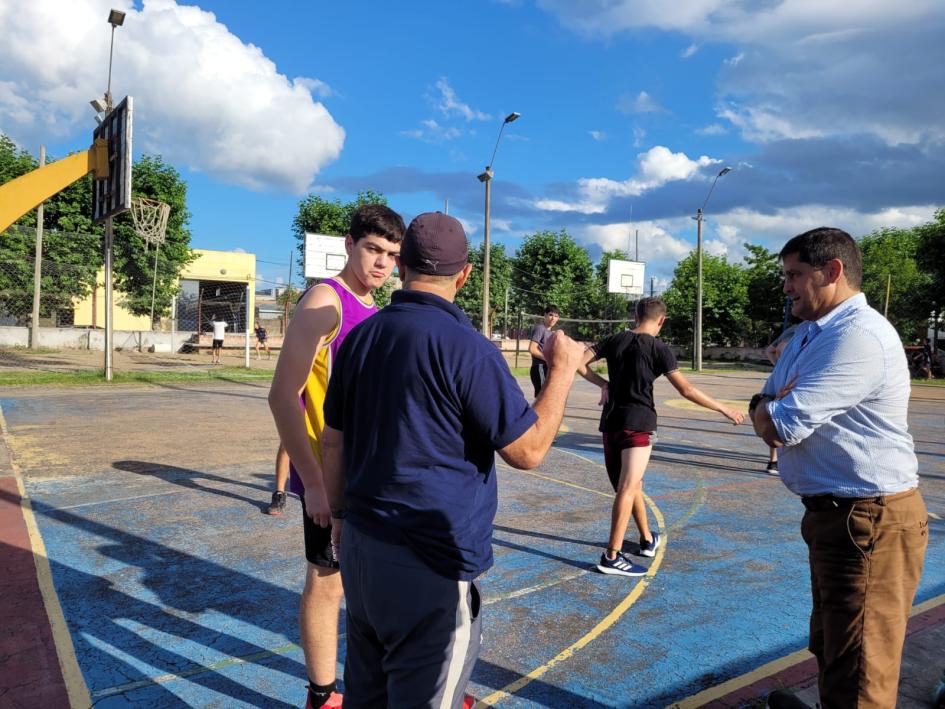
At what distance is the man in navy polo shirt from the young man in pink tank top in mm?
552

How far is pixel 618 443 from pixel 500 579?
4.15 ft

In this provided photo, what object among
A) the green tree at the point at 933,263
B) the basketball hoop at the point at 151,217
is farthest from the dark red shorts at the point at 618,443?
the green tree at the point at 933,263

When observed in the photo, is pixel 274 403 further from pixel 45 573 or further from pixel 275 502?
pixel 275 502

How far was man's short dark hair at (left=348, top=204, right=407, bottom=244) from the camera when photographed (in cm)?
272

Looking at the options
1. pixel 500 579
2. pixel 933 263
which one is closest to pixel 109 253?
pixel 500 579

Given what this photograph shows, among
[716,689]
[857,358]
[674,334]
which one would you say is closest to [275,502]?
[716,689]

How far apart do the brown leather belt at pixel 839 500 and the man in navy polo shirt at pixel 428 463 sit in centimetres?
124

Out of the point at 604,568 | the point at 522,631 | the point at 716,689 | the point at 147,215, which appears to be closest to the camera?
the point at 716,689

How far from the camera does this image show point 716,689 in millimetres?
3088

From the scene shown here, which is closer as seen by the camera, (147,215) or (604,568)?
(604,568)

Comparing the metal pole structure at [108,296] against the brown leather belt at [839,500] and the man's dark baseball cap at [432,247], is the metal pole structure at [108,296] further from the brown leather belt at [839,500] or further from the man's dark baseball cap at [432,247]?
the brown leather belt at [839,500]

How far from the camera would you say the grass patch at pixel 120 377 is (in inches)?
627

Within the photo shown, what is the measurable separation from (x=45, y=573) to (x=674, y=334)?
50052 millimetres

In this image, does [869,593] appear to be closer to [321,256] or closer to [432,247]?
[432,247]
